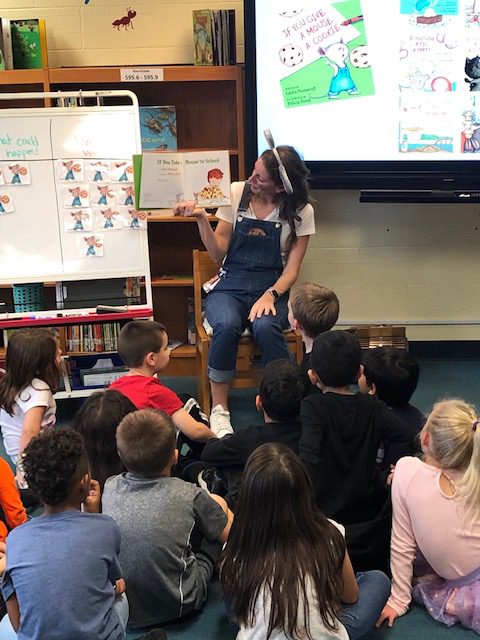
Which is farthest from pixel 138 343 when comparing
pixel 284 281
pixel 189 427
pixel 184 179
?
pixel 284 281

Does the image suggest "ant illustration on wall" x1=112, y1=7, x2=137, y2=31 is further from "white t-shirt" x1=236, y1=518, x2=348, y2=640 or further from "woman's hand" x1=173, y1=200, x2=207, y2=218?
"white t-shirt" x1=236, y1=518, x2=348, y2=640

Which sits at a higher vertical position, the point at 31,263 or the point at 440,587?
the point at 31,263

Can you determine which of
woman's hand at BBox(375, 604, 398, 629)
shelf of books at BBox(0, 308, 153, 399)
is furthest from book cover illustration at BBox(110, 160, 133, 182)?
woman's hand at BBox(375, 604, 398, 629)

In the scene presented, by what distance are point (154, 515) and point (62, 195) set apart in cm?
203

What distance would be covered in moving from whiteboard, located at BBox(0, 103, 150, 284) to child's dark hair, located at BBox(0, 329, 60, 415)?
900 millimetres

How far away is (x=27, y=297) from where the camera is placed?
340 centimetres

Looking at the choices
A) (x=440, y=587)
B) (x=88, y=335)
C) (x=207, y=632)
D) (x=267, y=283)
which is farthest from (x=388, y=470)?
(x=88, y=335)

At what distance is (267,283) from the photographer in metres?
3.15

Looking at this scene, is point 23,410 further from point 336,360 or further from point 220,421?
point 336,360

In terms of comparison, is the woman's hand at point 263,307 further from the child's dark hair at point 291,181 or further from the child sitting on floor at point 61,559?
the child sitting on floor at point 61,559

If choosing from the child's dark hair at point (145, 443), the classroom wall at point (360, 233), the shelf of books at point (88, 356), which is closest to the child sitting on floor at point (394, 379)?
the child's dark hair at point (145, 443)

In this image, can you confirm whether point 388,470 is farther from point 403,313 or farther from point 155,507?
point 403,313

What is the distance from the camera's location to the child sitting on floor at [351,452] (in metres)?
1.92

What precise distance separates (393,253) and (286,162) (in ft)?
3.80
